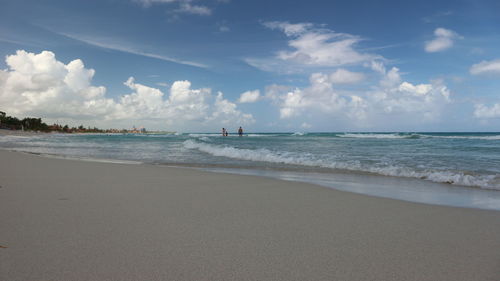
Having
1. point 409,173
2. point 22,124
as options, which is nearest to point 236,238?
point 409,173

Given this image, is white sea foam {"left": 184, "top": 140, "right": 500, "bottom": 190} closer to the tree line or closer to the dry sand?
the dry sand

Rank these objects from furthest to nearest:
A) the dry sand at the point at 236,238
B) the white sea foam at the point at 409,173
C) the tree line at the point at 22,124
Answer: the tree line at the point at 22,124, the white sea foam at the point at 409,173, the dry sand at the point at 236,238

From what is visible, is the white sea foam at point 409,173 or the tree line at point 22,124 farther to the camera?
the tree line at point 22,124

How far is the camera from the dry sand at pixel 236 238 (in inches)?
89.4

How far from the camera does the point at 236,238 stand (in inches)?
117

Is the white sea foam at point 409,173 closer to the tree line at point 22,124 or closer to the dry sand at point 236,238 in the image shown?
the dry sand at point 236,238

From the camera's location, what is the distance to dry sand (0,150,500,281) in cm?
227

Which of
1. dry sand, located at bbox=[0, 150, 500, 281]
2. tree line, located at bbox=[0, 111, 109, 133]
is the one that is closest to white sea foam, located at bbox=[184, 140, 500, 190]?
dry sand, located at bbox=[0, 150, 500, 281]

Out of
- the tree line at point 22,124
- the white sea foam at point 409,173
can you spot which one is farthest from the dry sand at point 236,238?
the tree line at point 22,124

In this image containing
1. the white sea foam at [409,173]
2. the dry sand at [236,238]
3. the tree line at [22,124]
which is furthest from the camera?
the tree line at [22,124]

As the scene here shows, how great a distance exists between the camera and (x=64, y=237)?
2838mm

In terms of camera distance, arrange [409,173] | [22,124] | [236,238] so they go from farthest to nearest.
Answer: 1. [22,124]
2. [409,173]
3. [236,238]

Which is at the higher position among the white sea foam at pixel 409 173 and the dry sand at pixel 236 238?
the dry sand at pixel 236 238

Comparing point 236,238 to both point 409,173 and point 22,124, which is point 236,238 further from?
point 22,124
